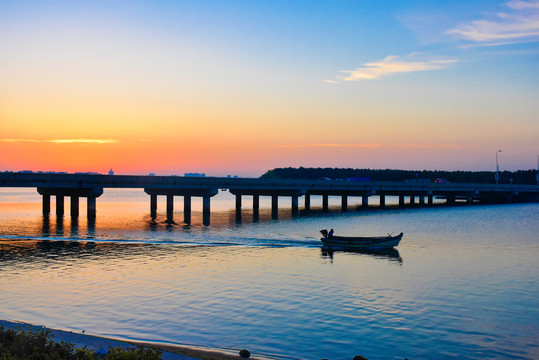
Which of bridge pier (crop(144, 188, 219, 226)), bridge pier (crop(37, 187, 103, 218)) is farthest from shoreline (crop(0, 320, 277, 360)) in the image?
bridge pier (crop(144, 188, 219, 226))

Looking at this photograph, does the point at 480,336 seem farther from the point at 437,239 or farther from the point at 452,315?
the point at 437,239

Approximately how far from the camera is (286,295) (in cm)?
2784

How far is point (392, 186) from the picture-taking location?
123125 mm

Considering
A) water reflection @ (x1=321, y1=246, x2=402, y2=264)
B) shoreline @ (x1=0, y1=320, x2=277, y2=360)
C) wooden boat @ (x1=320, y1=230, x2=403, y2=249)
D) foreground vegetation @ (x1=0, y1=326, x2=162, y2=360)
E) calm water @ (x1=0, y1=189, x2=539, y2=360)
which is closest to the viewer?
foreground vegetation @ (x1=0, y1=326, x2=162, y2=360)

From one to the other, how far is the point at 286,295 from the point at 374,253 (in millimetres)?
19701

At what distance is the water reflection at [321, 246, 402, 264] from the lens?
4306 centimetres

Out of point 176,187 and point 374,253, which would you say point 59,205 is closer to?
point 176,187

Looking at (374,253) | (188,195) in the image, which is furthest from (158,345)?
(188,195)

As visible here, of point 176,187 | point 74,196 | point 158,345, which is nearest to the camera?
point 158,345

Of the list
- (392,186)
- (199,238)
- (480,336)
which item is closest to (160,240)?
(199,238)

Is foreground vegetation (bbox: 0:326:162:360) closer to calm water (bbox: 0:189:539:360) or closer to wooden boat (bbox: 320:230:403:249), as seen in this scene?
calm water (bbox: 0:189:539:360)

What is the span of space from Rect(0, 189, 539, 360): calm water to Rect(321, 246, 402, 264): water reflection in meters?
0.27

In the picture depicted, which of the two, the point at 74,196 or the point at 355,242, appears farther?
the point at 74,196

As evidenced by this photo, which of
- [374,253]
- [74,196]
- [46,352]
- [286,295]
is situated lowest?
[374,253]
